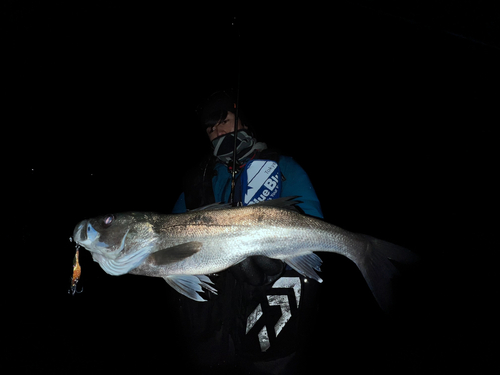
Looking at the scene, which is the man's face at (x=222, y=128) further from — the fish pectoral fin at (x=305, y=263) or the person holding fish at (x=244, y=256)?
the fish pectoral fin at (x=305, y=263)

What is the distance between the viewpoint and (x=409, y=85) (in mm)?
15023

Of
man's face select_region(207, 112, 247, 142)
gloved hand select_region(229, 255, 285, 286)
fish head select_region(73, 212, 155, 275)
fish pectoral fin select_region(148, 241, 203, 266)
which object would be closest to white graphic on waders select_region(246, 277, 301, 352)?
gloved hand select_region(229, 255, 285, 286)

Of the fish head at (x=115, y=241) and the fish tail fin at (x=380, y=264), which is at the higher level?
the fish head at (x=115, y=241)

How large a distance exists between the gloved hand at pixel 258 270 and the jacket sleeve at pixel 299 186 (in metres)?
0.56

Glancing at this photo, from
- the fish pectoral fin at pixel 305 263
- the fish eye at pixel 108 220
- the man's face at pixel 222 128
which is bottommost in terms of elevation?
the fish pectoral fin at pixel 305 263

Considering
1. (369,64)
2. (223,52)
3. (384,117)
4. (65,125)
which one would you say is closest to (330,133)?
(384,117)

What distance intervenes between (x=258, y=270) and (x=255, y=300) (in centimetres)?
35

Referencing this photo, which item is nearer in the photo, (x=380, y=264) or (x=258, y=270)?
(x=380, y=264)

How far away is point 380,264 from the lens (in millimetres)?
1709

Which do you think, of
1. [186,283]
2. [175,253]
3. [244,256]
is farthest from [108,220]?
[244,256]

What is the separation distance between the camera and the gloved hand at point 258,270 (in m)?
1.84

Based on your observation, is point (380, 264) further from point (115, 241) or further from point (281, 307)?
point (115, 241)

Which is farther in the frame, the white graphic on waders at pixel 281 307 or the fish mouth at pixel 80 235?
the white graphic on waders at pixel 281 307

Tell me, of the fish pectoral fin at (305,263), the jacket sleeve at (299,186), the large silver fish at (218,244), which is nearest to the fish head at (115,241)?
the large silver fish at (218,244)
